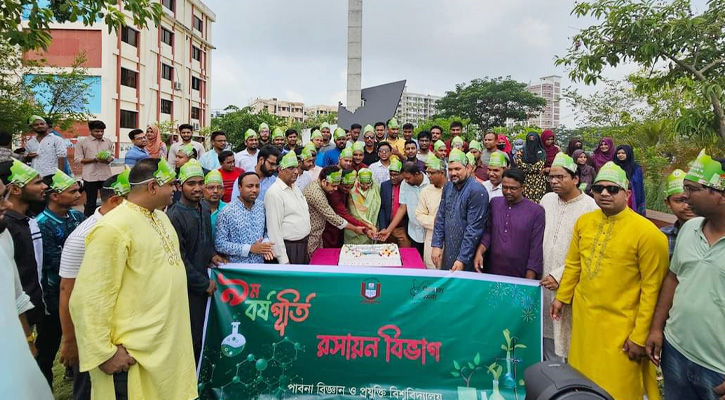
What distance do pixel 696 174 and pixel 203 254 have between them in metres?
3.27

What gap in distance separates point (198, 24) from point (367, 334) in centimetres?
4506

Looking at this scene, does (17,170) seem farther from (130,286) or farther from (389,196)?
(389,196)

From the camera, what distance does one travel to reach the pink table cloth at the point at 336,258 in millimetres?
4227

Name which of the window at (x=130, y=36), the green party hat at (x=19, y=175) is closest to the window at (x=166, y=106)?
the window at (x=130, y=36)

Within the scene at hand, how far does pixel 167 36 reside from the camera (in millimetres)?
36125

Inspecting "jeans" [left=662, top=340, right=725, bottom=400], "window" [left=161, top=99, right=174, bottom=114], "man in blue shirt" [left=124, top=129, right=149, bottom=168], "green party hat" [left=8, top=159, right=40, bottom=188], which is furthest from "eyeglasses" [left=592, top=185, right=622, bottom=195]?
"window" [left=161, top=99, right=174, bottom=114]

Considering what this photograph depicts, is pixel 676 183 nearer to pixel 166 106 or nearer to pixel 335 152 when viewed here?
pixel 335 152

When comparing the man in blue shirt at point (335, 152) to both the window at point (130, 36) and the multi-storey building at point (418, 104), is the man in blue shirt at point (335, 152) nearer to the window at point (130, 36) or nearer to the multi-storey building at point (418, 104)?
the window at point (130, 36)

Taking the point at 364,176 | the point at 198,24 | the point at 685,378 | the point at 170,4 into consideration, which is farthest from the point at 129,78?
the point at 685,378

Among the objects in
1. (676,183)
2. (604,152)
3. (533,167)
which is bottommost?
(676,183)

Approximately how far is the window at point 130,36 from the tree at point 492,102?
3545 cm

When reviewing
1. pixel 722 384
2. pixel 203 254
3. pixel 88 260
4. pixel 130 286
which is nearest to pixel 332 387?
pixel 203 254

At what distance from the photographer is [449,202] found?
4438mm

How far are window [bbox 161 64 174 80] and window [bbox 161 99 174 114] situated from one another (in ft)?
6.17
